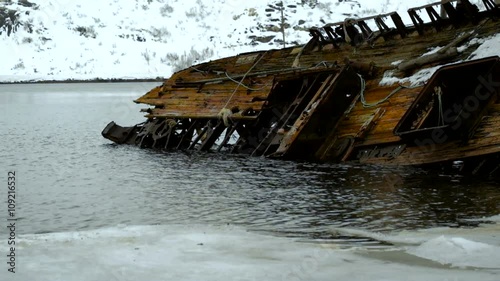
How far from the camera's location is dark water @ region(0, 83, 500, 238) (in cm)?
1052

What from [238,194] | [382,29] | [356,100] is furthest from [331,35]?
[238,194]

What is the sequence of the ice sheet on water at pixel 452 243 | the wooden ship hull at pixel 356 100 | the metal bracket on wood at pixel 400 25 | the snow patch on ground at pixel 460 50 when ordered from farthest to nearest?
the metal bracket on wood at pixel 400 25
the snow patch on ground at pixel 460 50
the wooden ship hull at pixel 356 100
the ice sheet on water at pixel 452 243

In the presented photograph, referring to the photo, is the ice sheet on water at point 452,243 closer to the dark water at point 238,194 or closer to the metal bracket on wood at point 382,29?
the dark water at point 238,194

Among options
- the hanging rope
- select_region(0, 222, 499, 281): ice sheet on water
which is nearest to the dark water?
the hanging rope

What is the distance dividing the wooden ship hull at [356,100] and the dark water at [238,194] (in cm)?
61

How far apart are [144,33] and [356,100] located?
4305 inches

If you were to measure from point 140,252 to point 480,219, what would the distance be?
16.8 feet

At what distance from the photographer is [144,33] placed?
122500mm

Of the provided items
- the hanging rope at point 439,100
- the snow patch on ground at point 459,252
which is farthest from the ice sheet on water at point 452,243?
the hanging rope at point 439,100

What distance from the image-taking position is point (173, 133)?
75.3 ft

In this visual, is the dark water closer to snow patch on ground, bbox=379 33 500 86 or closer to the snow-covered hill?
snow patch on ground, bbox=379 33 500 86

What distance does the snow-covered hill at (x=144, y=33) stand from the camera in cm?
11094

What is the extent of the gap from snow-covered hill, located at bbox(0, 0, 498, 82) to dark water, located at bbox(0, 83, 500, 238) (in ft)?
280

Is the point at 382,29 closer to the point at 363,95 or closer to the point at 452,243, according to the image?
the point at 363,95
